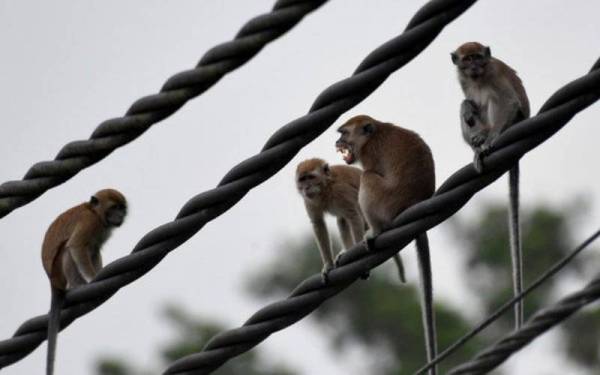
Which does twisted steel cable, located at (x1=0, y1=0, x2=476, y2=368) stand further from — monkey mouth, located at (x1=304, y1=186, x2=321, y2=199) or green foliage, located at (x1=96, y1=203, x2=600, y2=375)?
green foliage, located at (x1=96, y1=203, x2=600, y2=375)

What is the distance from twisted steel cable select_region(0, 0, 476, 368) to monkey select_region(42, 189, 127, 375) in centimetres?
437

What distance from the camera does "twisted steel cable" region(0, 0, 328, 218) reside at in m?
5.63

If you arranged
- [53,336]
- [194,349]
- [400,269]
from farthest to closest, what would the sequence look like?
[194,349]
[400,269]
[53,336]

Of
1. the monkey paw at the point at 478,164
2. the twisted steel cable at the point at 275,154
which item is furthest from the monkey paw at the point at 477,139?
the twisted steel cable at the point at 275,154

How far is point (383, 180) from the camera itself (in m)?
9.21

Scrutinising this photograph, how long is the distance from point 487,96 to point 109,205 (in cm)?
387

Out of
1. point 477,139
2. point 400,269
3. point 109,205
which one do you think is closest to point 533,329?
point 477,139

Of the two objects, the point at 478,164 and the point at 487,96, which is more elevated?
the point at 487,96

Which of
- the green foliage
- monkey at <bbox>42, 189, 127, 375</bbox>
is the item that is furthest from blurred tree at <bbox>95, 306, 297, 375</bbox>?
monkey at <bbox>42, 189, 127, 375</bbox>

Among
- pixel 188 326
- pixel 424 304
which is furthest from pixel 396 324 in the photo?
pixel 424 304

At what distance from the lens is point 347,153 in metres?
9.86

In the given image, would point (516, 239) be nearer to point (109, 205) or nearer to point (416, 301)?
point (109, 205)

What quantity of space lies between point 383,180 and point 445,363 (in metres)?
30.4

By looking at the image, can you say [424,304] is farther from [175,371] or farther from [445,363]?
[445,363]
